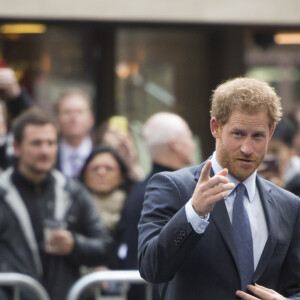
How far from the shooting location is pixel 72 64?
11344mm

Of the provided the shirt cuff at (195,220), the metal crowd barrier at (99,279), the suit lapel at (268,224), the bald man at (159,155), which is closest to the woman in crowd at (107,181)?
the bald man at (159,155)

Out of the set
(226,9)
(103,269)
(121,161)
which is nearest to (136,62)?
(226,9)

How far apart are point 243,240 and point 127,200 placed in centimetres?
386

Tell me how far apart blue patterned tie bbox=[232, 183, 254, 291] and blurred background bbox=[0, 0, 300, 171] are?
24.1ft

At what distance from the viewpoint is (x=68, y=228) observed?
22.1ft

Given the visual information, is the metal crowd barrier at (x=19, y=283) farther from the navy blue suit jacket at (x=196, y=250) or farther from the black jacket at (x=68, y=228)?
the navy blue suit jacket at (x=196, y=250)

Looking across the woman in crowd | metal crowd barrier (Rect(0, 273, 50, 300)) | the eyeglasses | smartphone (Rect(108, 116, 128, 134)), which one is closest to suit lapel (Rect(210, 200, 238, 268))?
metal crowd barrier (Rect(0, 273, 50, 300))

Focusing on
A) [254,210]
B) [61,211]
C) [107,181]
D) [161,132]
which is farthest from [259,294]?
[107,181]

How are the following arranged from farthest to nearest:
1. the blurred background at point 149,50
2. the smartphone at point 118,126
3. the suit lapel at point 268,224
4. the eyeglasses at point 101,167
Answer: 1. the blurred background at point 149,50
2. the smartphone at point 118,126
3. the eyeglasses at point 101,167
4. the suit lapel at point 268,224

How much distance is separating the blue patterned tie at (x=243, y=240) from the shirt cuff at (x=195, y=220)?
10.9 inches

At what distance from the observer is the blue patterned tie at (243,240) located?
366 cm

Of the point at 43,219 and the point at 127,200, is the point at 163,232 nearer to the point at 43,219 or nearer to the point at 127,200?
the point at 43,219

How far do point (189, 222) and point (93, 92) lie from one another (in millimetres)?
8064

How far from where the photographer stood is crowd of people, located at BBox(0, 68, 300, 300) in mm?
3594
